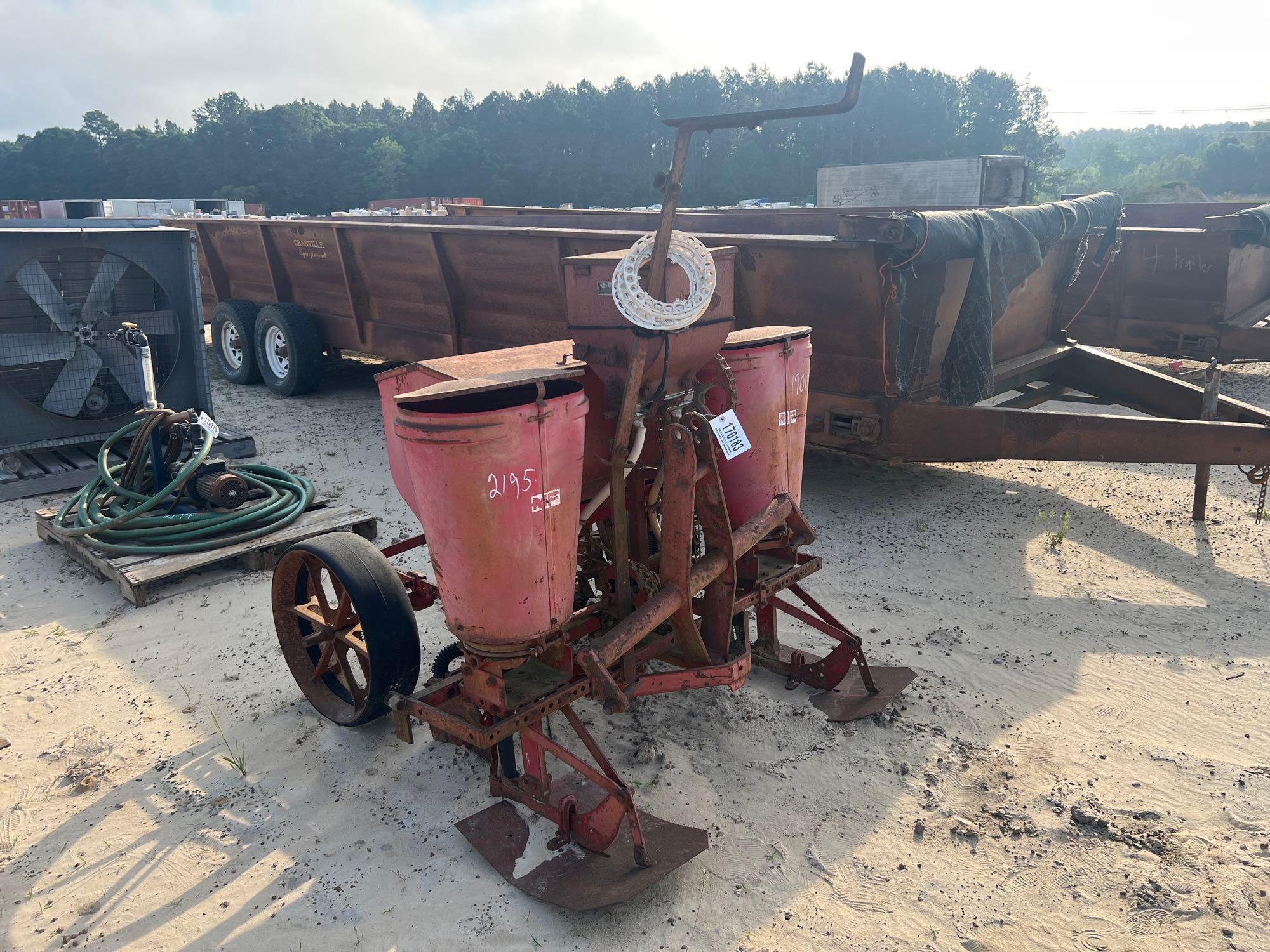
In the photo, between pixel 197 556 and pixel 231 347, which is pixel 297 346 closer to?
pixel 231 347

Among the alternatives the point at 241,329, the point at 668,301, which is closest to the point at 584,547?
the point at 668,301

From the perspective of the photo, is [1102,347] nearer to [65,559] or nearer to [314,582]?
[314,582]

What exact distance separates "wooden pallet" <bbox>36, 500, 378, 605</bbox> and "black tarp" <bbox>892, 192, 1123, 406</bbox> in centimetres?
330

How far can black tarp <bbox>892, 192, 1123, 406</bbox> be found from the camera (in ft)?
16.0

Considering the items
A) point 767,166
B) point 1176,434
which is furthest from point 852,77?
point 767,166

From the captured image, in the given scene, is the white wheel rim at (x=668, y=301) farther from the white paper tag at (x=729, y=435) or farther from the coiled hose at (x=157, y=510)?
the coiled hose at (x=157, y=510)

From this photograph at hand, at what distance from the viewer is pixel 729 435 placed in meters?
3.00

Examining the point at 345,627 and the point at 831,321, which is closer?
the point at 345,627

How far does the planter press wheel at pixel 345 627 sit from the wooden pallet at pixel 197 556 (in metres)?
1.14

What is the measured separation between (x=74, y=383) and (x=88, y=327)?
42 centimetres

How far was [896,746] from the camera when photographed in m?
3.31

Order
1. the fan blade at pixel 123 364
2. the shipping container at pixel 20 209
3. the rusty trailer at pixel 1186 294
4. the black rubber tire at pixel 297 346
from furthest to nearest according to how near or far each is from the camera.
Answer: the shipping container at pixel 20 209 → the black rubber tire at pixel 297 346 → the rusty trailer at pixel 1186 294 → the fan blade at pixel 123 364

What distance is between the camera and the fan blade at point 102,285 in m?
6.08

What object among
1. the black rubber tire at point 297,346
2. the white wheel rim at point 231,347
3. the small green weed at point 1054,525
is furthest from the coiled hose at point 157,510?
the small green weed at point 1054,525
